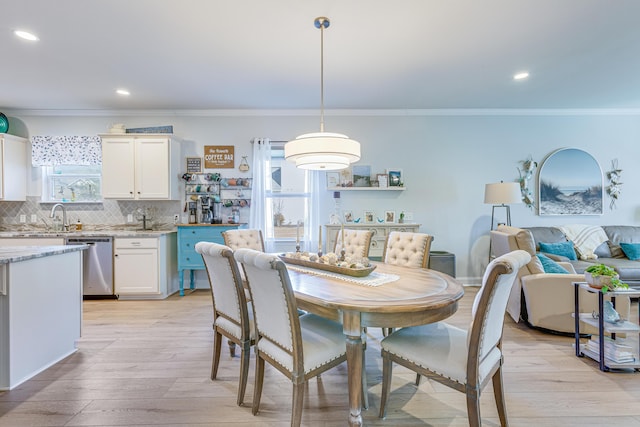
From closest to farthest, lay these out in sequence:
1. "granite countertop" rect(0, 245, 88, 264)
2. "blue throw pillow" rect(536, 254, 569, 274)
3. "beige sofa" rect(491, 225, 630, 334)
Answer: "granite countertop" rect(0, 245, 88, 264) < "beige sofa" rect(491, 225, 630, 334) < "blue throw pillow" rect(536, 254, 569, 274)

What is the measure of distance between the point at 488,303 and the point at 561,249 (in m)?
3.52

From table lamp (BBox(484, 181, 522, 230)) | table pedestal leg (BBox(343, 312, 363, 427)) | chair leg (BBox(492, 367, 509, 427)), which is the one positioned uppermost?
table lamp (BBox(484, 181, 522, 230))

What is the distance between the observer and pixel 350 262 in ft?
7.07

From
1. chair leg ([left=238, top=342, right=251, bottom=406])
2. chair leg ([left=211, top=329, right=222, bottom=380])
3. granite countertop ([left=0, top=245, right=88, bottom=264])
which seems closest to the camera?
chair leg ([left=238, top=342, right=251, bottom=406])

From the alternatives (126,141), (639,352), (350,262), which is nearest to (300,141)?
(350,262)

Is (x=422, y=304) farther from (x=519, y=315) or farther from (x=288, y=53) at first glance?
(x=288, y=53)

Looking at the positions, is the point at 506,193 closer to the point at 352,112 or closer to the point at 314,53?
the point at 352,112

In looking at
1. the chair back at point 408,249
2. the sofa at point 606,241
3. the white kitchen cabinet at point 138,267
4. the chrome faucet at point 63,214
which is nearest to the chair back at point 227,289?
the chair back at point 408,249

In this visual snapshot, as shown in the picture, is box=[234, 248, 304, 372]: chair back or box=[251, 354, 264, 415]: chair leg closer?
box=[234, 248, 304, 372]: chair back

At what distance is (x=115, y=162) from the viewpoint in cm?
425

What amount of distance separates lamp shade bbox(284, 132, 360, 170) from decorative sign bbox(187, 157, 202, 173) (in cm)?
288

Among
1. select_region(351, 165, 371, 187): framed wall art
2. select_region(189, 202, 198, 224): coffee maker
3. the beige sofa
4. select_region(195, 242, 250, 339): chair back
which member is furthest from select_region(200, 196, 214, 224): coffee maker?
the beige sofa

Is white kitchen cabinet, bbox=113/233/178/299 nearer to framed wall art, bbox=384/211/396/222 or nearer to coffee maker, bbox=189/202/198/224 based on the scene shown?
coffee maker, bbox=189/202/198/224

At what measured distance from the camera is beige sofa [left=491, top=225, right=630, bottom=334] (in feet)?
9.12
